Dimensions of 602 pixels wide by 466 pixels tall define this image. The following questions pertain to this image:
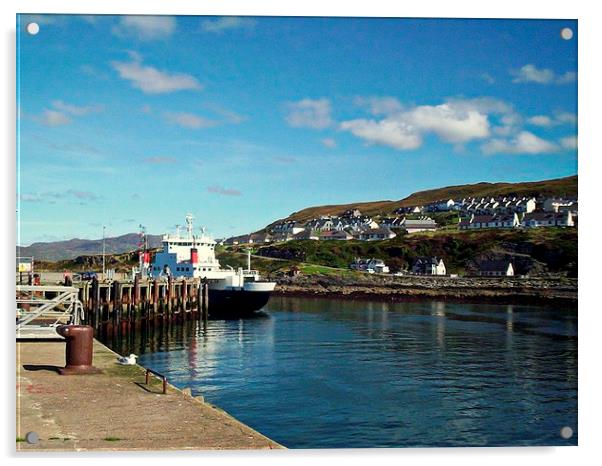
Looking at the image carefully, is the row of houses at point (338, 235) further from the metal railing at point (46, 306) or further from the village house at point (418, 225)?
the metal railing at point (46, 306)

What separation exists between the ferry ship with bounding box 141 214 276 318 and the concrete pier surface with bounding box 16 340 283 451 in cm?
2453

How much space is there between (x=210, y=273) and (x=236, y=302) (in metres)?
2.65

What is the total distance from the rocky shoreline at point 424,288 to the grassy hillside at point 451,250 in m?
1.48

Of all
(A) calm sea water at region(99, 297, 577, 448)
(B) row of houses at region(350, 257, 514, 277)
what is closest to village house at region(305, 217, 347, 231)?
(B) row of houses at region(350, 257, 514, 277)

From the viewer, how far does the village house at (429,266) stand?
173ft

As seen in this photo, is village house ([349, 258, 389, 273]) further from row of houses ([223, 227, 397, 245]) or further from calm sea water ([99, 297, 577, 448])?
calm sea water ([99, 297, 577, 448])

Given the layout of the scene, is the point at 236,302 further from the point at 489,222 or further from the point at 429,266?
the point at 429,266

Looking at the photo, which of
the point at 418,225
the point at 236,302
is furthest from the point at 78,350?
the point at 418,225

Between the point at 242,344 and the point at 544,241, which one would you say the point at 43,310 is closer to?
the point at 242,344

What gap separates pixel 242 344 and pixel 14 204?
13.5 metres

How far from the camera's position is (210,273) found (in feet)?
119

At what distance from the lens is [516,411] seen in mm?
11188

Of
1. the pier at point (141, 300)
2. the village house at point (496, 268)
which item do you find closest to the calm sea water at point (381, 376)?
the pier at point (141, 300)

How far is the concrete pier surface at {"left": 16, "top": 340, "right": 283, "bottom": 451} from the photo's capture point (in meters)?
7.36
